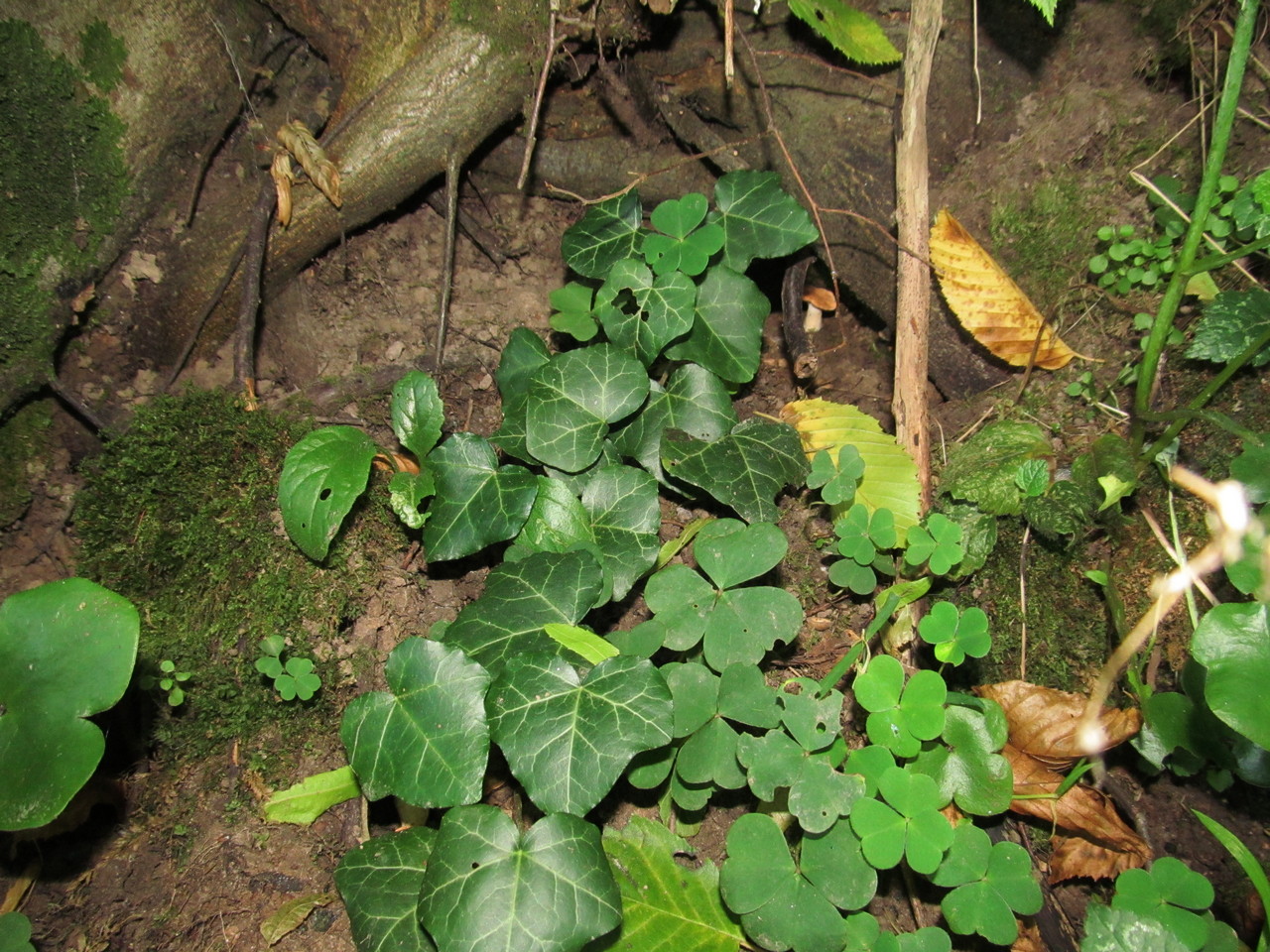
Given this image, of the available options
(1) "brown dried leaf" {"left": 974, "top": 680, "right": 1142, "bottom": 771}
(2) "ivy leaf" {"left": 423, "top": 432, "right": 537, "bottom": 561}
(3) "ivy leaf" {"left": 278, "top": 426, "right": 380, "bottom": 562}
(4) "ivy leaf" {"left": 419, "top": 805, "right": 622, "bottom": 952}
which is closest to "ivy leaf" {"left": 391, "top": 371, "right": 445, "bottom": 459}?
(2) "ivy leaf" {"left": 423, "top": 432, "right": 537, "bottom": 561}

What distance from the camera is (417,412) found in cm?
230

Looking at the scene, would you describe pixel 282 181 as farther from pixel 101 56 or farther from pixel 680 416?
pixel 680 416

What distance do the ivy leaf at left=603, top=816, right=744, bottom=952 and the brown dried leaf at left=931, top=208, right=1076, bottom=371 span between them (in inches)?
74.1

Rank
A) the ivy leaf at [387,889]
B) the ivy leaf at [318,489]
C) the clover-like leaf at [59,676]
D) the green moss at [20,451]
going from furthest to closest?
1. the green moss at [20,451]
2. the ivy leaf at [318,489]
3. the ivy leaf at [387,889]
4. the clover-like leaf at [59,676]

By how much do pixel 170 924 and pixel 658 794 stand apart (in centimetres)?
134

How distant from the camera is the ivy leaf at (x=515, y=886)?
1691 mm

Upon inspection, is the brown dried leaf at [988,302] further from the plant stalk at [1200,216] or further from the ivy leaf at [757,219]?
the ivy leaf at [757,219]

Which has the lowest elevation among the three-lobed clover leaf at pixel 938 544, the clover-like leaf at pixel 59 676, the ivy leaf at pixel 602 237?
the three-lobed clover leaf at pixel 938 544

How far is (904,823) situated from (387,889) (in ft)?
4.39

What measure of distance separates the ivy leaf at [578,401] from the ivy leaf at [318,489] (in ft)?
1.75

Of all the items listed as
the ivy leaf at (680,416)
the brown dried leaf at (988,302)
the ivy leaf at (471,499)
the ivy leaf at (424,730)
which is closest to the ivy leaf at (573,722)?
the ivy leaf at (424,730)

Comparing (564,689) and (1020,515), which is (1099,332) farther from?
(564,689)

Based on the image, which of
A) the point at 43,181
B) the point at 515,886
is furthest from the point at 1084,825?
the point at 43,181

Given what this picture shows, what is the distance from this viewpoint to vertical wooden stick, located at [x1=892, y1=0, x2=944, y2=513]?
7.83ft
